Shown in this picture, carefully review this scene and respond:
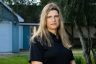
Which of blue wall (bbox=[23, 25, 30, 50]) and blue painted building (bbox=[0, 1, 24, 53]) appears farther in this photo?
blue wall (bbox=[23, 25, 30, 50])

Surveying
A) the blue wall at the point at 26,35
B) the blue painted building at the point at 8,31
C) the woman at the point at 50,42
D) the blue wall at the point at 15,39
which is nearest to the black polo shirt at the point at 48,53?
the woman at the point at 50,42

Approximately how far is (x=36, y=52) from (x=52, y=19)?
42cm

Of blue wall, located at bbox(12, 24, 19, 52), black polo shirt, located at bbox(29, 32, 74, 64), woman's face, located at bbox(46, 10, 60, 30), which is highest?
woman's face, located at bbox(46, 10, 60, 30)

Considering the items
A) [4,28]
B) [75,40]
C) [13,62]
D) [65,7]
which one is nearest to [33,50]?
[65,7]

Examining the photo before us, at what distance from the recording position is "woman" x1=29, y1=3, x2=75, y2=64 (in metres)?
4.54

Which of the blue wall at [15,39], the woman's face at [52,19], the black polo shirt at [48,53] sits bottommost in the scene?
the blue wall at [15,39]

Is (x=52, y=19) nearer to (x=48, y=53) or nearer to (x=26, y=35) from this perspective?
(x=48, y=53)

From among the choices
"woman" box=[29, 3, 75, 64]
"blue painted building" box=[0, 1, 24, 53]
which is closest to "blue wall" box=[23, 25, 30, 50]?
"blue painted building" box=[0, 1, 24, 53]

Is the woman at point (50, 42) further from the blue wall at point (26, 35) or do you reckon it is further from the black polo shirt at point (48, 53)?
the blue wall at point (26, 35)

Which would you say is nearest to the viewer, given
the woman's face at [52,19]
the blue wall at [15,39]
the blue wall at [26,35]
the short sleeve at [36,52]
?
the short sleeve at [36,52]

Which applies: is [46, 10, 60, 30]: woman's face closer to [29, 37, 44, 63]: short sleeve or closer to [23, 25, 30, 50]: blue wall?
[29, 37, 44, 63]: short sleeve

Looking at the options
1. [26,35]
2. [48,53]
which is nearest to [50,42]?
[48,53]

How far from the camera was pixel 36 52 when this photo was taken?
14.8 feet

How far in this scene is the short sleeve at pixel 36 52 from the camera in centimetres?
452
